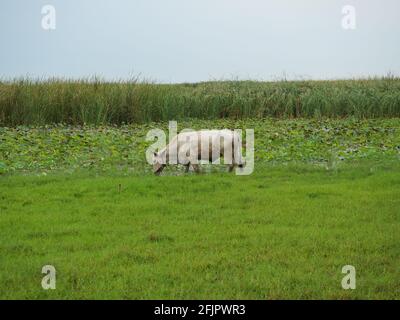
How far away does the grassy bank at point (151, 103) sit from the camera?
2673 cm

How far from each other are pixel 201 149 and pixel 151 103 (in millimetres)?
13300

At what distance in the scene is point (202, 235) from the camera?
916 cm

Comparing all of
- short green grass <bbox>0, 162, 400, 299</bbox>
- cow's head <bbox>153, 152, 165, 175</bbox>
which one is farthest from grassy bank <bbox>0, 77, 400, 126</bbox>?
short green grass <bbox>0, 162, 400, 299</bbox>

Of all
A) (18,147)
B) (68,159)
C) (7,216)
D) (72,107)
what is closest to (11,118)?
(72,107)

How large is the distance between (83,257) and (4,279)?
1.10m

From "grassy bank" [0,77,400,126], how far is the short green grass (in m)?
13.1

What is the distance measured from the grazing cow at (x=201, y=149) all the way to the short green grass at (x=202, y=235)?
992mm

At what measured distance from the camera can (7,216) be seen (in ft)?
34.8

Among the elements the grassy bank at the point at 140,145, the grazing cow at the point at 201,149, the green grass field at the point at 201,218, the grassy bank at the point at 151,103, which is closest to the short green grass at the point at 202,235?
the green grass field at the point at 201,218

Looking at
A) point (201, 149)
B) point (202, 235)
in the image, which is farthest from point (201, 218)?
point (201, 149)

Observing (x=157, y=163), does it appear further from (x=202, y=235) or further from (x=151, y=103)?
(x=151, y=103)

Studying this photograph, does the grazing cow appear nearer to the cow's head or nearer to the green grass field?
the cow's head
